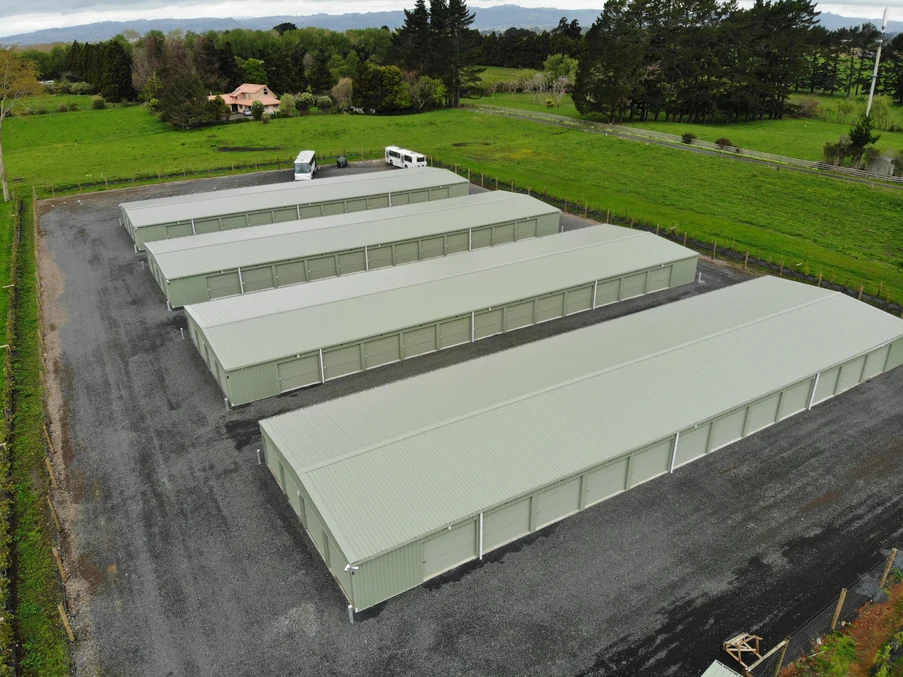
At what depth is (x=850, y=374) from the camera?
99.0 feet

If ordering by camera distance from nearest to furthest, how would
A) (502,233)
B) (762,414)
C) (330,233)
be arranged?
1. (762,414)
2. (330,233)
3. (502,233)

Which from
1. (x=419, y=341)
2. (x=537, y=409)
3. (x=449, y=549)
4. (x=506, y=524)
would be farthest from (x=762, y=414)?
(x=419, y=341)

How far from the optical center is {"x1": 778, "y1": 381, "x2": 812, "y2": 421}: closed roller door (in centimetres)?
2764

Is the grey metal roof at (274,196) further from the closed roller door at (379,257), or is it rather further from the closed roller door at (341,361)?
the closed roller door at (341,361)

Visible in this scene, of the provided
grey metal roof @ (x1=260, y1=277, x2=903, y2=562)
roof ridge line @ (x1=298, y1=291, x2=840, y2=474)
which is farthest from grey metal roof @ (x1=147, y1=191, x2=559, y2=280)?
roof ridge line @ (x1=298, y1=291, x2=840, y2=474)

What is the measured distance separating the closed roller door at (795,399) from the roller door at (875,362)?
4.83 meters

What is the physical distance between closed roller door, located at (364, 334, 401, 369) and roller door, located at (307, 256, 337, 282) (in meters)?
12.4

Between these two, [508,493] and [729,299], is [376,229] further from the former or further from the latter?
[508,493]

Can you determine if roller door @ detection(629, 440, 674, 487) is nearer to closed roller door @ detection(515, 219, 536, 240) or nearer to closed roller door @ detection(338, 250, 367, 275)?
closed roller door @ detection(338, 250, 367, 275)

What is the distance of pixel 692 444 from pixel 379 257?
26303 mm

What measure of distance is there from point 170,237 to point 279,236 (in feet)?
34.7

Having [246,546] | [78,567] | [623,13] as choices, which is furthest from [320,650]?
[623,13]

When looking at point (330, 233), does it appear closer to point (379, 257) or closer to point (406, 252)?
point (379, 257)

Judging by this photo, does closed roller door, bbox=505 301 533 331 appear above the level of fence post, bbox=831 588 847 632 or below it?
above
